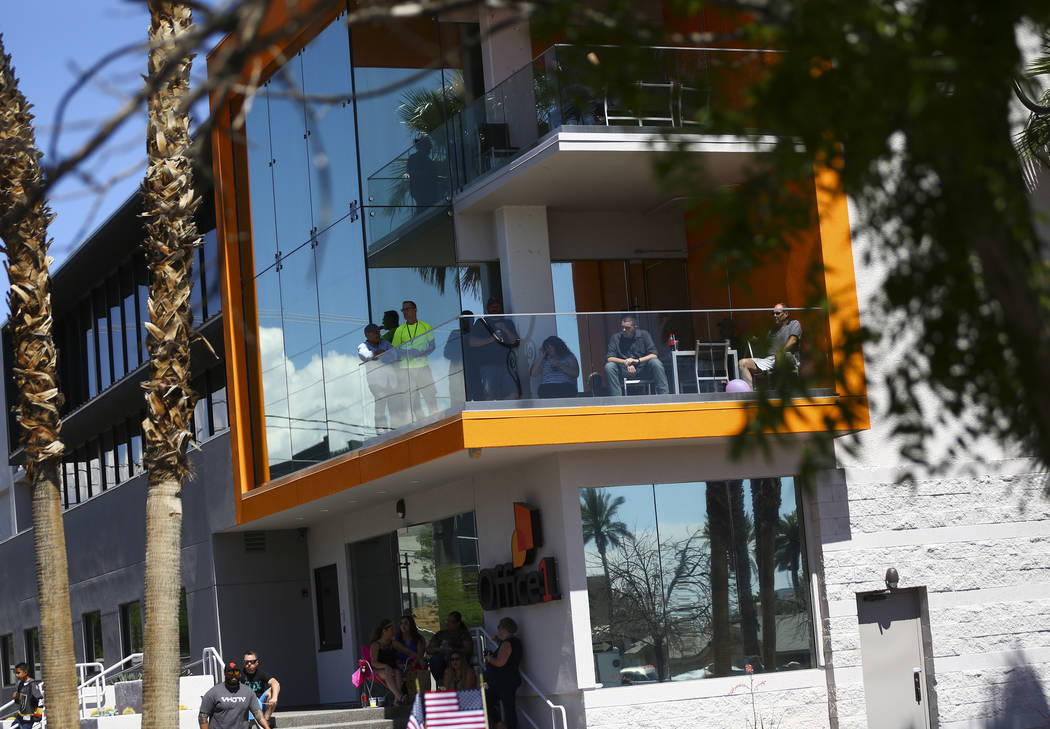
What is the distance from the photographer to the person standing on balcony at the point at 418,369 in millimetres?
17812

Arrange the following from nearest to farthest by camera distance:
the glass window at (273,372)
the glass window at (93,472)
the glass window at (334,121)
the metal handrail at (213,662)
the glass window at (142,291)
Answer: the glass window at (334,121) → the glass window at (273,372) → the metal handrail at (213,662) → the glass window at (142,291) → the glass window at (93,472)

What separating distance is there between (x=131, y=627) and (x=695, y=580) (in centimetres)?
1639

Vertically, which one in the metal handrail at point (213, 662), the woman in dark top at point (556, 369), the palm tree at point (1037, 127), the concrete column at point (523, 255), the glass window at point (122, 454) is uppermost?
the palm tree at point (1037, 127)

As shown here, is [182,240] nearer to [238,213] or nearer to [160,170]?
[160,170]

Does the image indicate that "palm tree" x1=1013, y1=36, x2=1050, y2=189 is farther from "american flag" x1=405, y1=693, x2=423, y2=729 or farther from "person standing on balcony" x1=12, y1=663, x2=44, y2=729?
"person standing on balcony" x1=12, y1=663, x2=44, y2=729

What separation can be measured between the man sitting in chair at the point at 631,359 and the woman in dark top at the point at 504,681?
12.5ft

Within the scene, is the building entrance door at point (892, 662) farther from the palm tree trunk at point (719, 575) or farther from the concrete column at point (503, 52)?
the concrete column at point (503, 52)

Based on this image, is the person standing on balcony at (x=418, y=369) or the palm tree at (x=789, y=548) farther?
the palm tree at (x=789, y=548)

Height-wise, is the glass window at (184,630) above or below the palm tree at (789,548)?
below

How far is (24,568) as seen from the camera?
38250 millimetres

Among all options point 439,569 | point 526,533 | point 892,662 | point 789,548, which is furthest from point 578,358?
point 892,662

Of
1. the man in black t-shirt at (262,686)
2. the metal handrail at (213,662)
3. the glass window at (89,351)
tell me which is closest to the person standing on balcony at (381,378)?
the man in black t-shirt at (262,686)

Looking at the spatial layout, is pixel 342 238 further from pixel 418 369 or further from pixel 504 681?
pixel 504 681

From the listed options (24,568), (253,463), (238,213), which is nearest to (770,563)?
(253,463)
